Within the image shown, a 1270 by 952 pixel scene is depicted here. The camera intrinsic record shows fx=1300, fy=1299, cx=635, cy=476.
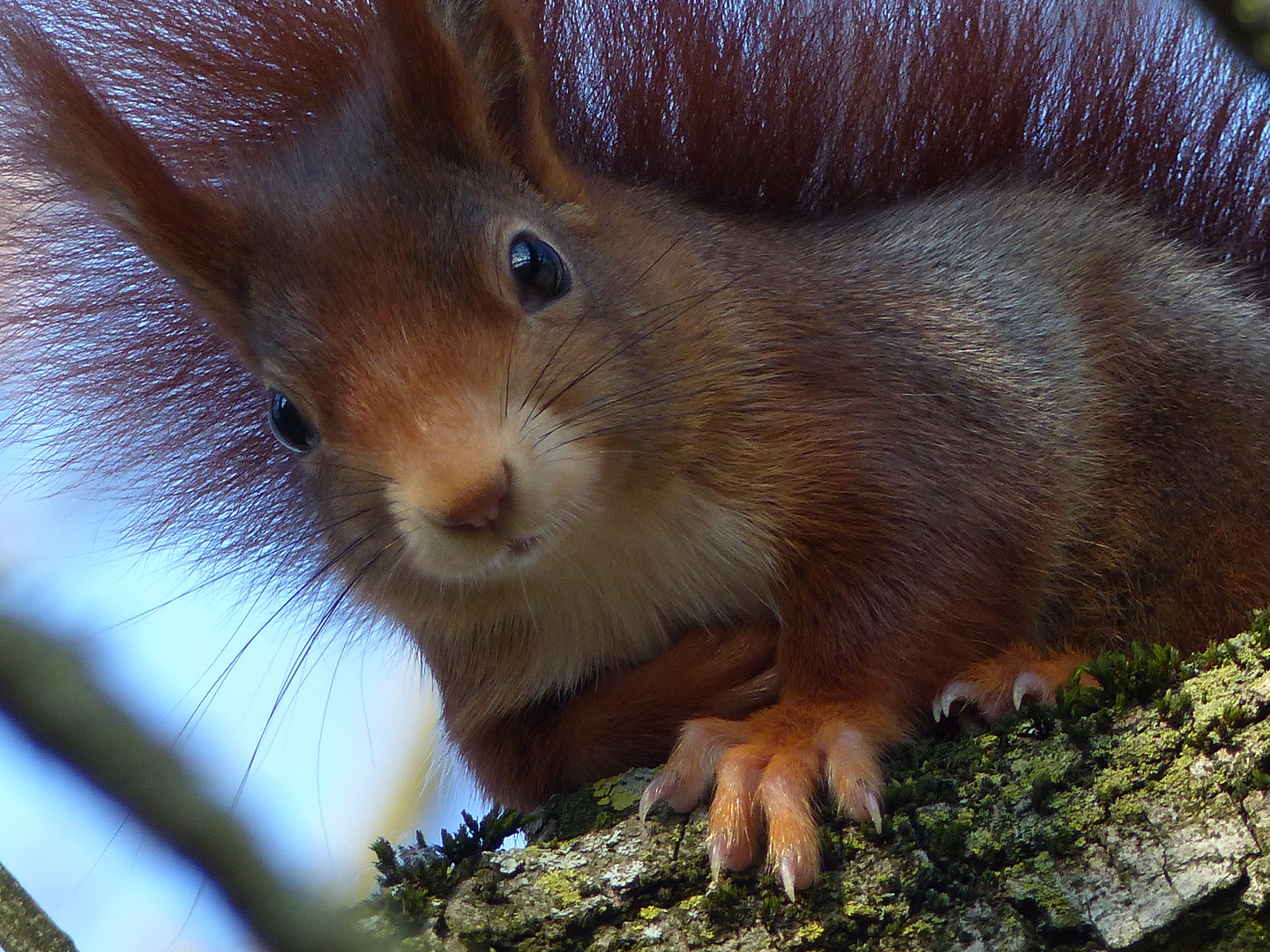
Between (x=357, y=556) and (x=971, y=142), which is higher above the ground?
(x=971, y=142)

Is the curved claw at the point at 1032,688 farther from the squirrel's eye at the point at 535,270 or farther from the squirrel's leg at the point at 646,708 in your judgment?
the squirrel's eye at the point at 535,270

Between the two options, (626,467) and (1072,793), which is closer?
(1072,793)

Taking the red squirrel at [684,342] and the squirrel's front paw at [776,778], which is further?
the red squirrel at [684,342]

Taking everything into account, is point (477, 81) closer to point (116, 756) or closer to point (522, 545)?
point (522, 545)

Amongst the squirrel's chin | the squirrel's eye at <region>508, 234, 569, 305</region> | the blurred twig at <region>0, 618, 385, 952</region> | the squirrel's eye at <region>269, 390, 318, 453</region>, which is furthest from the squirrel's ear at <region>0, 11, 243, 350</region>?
the blurred twig at <region>0, 618, 385, 952</region>

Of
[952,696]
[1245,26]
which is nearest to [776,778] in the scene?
[952,696]

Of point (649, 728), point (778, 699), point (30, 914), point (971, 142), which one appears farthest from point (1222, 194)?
point (30, 914)

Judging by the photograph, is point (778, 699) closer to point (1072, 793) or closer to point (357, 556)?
point (1072, 793)

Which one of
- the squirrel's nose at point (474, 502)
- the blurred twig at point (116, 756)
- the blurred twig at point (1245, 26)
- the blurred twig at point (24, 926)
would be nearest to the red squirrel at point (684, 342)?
the squirrel's nose at point (474, 502)
